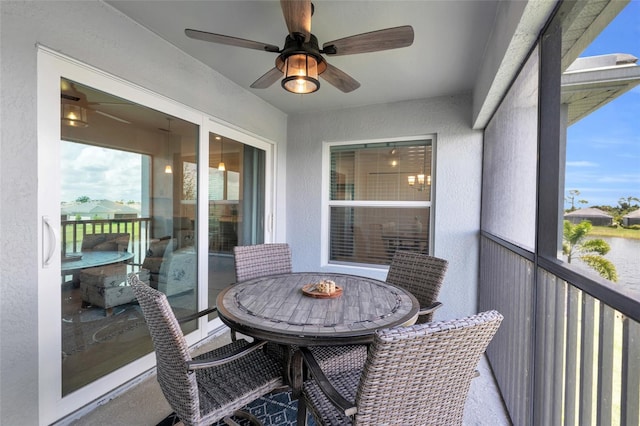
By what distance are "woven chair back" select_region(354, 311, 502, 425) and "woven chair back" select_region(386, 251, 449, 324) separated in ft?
3.11

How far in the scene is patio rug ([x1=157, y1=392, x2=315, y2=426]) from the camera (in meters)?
1.76

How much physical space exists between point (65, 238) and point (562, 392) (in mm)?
2768

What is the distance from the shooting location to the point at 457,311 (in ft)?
10.7

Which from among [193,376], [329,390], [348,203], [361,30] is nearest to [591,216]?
[329,390]

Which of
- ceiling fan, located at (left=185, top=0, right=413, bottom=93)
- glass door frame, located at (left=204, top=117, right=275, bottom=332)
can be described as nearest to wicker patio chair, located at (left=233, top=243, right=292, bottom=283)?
glass door frame, located at (left=204, top=117, right=275, bottom=332)

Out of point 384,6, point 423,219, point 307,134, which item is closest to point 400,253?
point 423,219

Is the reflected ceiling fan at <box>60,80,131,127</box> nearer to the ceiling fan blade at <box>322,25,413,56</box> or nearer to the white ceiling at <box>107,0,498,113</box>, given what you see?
the white ceiling at <box>107,0,498,113</box>

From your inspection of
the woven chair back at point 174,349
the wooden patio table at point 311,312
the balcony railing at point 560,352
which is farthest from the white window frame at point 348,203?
the woven chair back at point 174,349

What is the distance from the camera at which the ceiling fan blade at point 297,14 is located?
4.61 ft

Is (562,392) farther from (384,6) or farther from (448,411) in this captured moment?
(384,6)

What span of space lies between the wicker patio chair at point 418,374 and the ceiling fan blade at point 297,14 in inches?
60.1

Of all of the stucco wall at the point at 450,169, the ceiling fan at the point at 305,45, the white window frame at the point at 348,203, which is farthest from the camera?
the white window frame at the point at 348,203

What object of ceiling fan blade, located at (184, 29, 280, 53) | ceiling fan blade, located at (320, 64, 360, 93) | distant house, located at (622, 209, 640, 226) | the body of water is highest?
ceiling fan blade, located at (184, 29, 280, 53)

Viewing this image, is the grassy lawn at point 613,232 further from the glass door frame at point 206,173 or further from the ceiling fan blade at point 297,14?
the glass door frame at point 206,173
